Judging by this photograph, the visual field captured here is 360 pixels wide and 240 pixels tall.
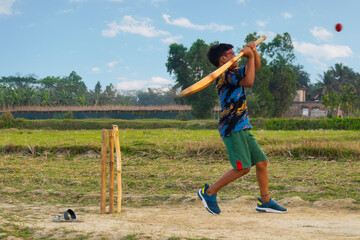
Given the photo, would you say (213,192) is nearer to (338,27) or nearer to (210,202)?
(210,202)

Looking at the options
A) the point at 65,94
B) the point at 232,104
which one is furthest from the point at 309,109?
the point at 232,104

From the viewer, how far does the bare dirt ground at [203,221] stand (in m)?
3.61

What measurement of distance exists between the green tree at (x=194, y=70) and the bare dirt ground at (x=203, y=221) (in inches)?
1176

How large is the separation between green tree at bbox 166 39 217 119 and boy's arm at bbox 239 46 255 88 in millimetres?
30665

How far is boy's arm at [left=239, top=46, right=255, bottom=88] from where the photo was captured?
13.5 feet

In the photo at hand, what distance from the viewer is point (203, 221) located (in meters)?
4.27

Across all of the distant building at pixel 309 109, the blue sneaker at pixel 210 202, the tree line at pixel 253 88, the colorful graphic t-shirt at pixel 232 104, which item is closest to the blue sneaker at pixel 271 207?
the blue sneaker at pixel 210 202

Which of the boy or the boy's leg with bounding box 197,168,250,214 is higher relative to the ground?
the boy

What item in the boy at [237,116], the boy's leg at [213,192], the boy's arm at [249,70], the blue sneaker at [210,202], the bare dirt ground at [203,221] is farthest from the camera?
the blue sneaker at [210,202]

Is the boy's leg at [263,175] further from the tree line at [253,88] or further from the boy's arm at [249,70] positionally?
the tree line at [253,88]

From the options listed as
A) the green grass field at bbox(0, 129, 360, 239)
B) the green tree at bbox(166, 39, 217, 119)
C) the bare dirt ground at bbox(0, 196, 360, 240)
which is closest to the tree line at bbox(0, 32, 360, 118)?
the green tree at bbox(166, 39, 217, 119)

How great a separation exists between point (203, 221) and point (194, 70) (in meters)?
33.8

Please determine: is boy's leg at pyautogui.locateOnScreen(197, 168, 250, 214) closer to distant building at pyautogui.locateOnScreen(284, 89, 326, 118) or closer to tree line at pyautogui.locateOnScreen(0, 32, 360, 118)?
tree line at pyautogui.locateOnScreen(0, 32, 360, 118)

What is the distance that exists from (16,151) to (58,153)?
1.40 metres
